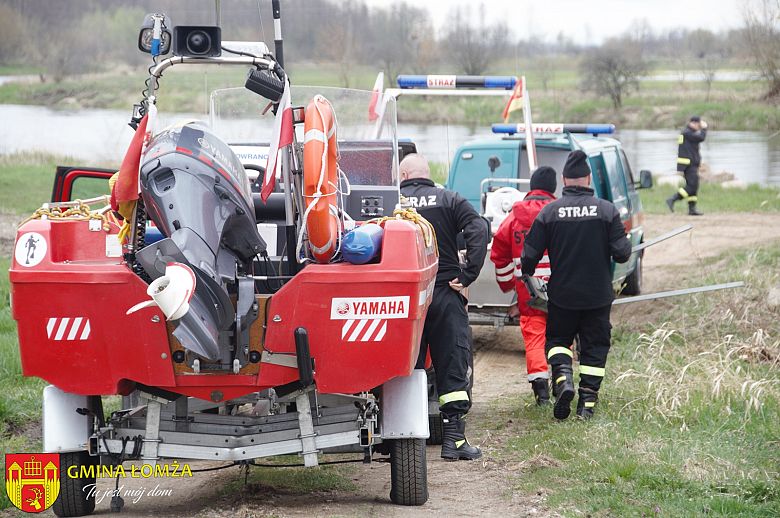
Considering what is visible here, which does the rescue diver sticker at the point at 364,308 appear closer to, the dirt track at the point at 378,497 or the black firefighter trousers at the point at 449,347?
the dirt track at the point at 378,497

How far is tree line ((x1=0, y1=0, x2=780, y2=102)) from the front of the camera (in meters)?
20.5

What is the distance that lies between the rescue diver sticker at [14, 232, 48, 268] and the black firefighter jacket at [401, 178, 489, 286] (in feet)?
9.17

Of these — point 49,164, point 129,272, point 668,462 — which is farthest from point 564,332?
point 49,164

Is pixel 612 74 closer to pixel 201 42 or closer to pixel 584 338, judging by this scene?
pixel 584 338

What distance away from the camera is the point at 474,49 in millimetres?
49344

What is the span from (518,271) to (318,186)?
13.1ft

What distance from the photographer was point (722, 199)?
77.2ft

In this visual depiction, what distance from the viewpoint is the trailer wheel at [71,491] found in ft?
19.9

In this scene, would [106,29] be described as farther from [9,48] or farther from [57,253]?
[57,253]

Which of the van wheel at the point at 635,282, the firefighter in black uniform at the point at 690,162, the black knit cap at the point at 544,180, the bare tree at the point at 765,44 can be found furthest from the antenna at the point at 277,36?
the firefighter in black uniform at the point at 690,162

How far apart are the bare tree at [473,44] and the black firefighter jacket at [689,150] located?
2587 cm

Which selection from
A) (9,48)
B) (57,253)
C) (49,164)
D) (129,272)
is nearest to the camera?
(129,272)

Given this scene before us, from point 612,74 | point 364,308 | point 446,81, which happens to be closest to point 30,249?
point 364,308

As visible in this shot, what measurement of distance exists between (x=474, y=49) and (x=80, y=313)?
4505 cm
